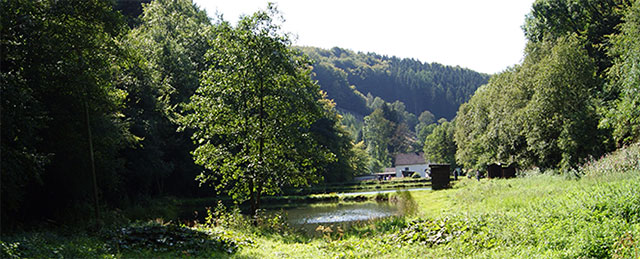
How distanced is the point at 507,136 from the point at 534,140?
19.3 feet

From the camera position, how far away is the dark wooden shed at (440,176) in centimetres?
2953

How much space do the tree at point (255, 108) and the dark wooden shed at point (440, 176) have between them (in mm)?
14483

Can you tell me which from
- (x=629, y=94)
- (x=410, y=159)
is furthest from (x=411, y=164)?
(x=629, y=94)

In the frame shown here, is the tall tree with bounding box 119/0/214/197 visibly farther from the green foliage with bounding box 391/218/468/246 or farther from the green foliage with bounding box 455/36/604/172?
the green foliage with bounding box 455/36/604/172

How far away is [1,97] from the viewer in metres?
11.9

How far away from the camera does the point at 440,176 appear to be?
2988cm

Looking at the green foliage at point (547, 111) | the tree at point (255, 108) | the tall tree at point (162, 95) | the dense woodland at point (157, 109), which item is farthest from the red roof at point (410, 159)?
the tree at point (255, 108)

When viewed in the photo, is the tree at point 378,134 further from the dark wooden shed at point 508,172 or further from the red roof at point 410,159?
the dark wooden shed at point 508,172

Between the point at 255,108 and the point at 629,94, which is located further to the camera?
the point at 629,94

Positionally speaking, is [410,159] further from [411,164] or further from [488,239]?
[488,239]

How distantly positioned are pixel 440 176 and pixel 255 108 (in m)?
16.7

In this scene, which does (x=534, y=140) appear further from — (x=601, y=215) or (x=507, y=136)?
(x=601, y=215)

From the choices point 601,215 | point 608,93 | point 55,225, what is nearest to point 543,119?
point 608,93

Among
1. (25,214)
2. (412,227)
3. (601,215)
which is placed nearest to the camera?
(601,215)
